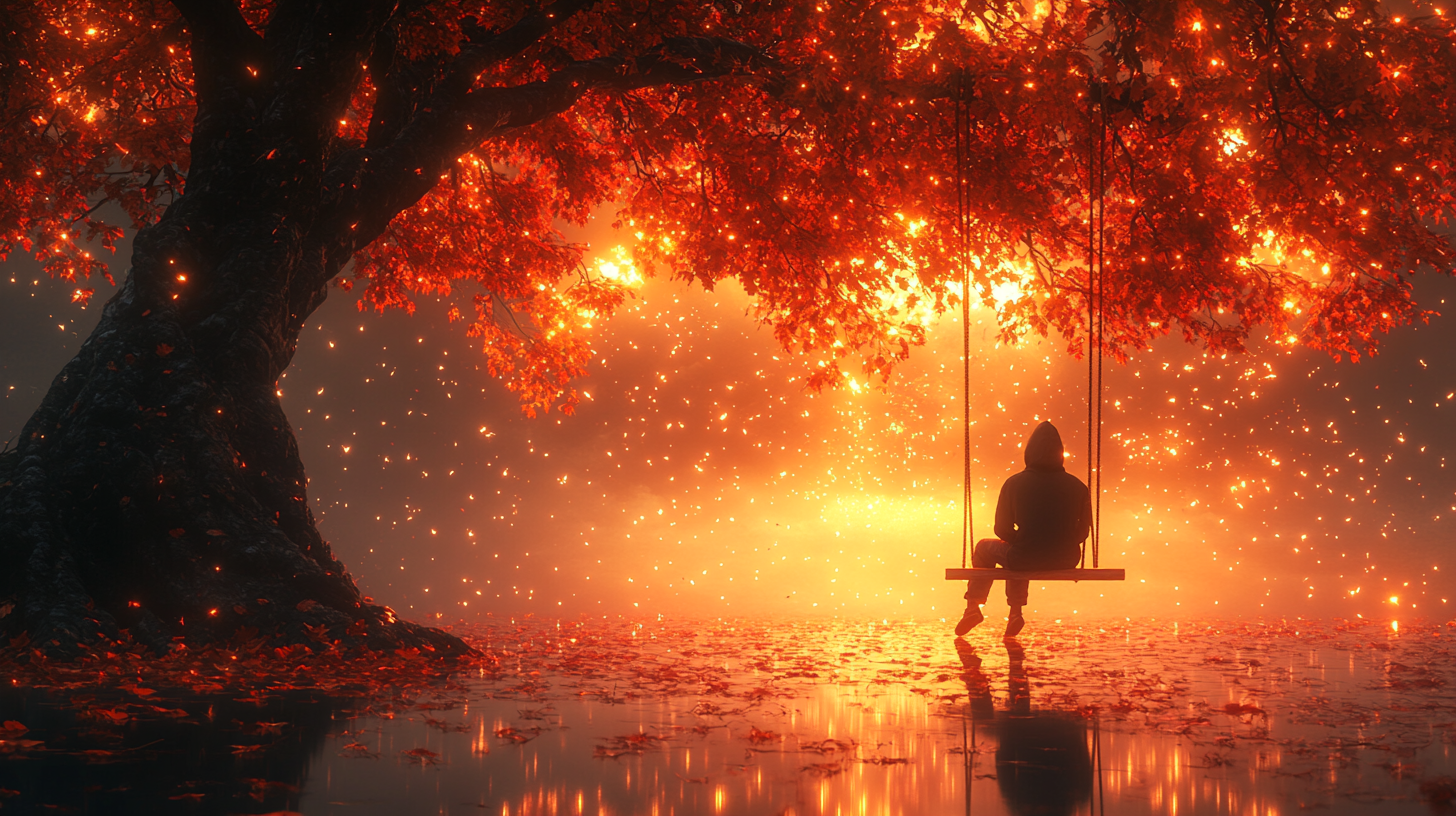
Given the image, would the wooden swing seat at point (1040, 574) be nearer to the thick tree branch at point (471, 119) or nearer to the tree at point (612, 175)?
the tree at point (612, 175)

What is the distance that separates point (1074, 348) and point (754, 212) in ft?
15.2

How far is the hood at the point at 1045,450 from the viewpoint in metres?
8.68

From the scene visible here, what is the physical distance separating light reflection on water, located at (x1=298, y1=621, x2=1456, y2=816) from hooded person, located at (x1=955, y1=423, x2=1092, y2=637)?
0.82 meters

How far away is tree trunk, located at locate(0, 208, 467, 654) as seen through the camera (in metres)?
6.76

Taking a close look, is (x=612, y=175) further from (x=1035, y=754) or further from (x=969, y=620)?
(x=1035, y=754)

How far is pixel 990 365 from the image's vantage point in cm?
2533

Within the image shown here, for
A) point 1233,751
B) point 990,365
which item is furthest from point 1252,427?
point 1233,751

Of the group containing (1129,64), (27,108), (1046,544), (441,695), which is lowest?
(441,695)

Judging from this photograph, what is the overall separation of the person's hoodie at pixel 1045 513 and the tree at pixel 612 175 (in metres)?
1.56

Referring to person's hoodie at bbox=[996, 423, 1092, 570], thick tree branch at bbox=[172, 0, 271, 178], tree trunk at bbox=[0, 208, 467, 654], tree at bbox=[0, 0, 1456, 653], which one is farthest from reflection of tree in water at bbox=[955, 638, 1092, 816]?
thick tree branch at bbox=[172, 0, 271, 178]

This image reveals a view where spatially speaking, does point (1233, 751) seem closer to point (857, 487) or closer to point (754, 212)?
point (754, 212)

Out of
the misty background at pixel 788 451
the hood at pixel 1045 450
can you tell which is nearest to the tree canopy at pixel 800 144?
the hood at pixel 1045 450

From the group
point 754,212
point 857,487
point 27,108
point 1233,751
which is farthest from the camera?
point 857,487

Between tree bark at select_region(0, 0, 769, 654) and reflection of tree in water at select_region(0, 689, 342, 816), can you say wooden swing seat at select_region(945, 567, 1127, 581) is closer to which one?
tree bark at select_region(0, 0, 769, 654)
